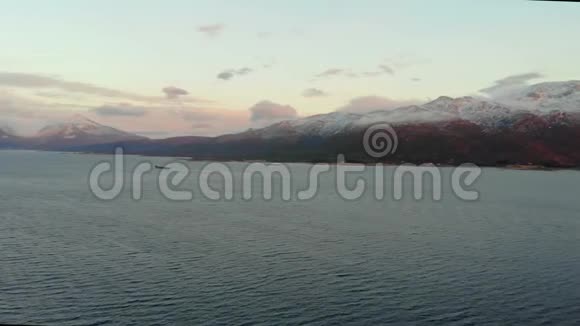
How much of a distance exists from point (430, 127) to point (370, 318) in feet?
480

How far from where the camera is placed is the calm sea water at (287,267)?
16.4 meters

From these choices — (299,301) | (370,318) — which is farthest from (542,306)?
(299,301)

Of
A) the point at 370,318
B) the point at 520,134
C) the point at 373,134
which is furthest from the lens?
the point at 373,134

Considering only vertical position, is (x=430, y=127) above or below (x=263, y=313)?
above

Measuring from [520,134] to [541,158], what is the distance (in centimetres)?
2097

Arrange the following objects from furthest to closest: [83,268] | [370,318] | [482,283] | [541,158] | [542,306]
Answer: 1. [541,158]
2. [83,268]
3. [482,283]
4. [542,306]
5. [370,318]

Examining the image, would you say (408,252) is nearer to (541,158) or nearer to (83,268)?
(83,268)

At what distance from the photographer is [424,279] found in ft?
66.4

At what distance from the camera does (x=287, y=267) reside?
21.9 m

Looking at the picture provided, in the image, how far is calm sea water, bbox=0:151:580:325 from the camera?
53.9ft

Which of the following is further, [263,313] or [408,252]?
[408,252]

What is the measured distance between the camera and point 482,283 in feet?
65.9

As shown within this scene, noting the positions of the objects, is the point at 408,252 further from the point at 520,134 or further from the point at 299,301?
the point at 520,134

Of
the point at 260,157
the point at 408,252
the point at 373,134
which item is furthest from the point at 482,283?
the point at 373,134
